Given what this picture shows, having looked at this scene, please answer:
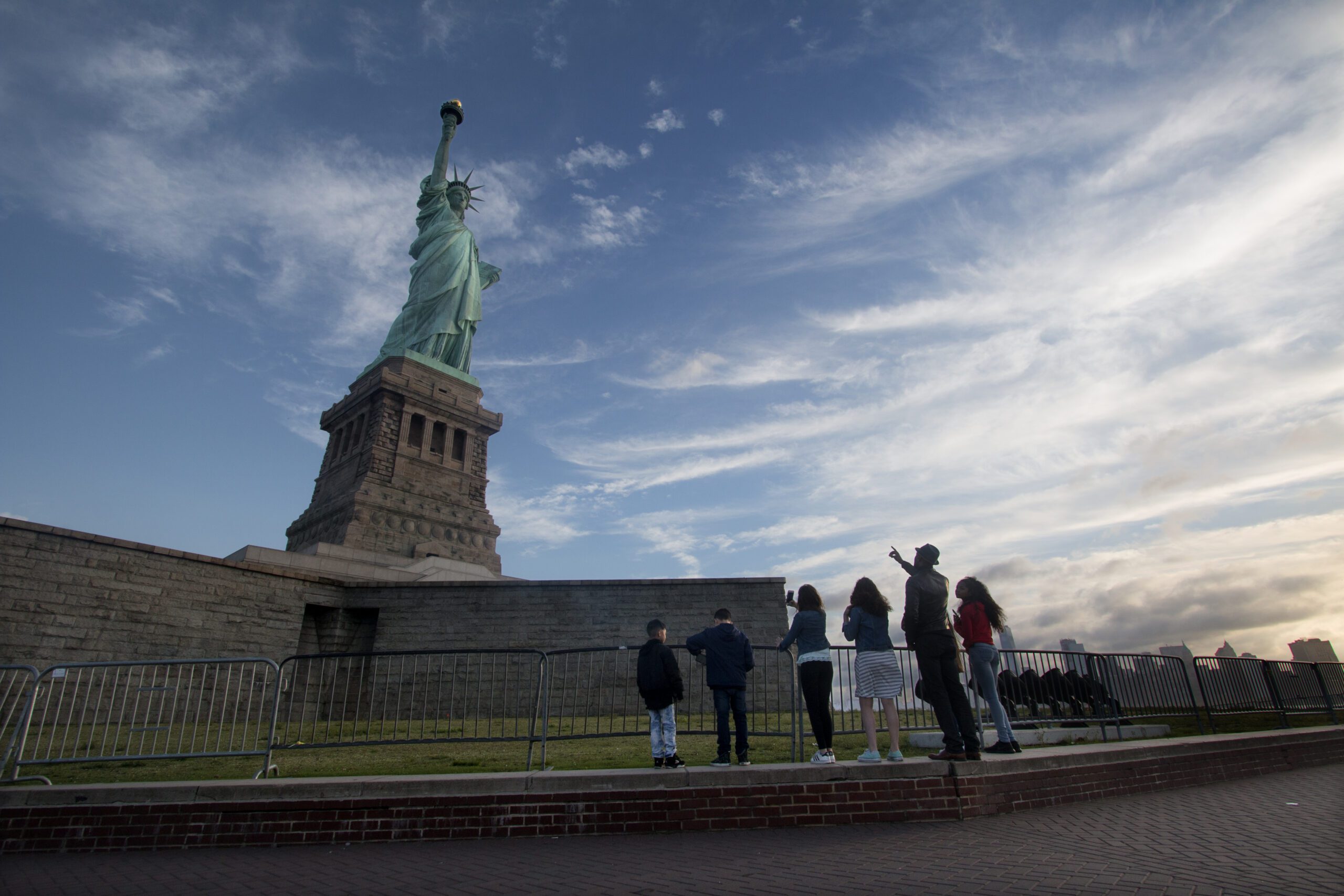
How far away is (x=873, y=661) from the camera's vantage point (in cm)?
642

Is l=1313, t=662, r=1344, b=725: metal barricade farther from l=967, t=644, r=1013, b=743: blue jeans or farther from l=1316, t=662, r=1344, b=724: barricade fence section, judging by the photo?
l=967, t=644, r=1013, b=743: blue jeans

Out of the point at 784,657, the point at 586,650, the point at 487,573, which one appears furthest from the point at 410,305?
the point at 586,650

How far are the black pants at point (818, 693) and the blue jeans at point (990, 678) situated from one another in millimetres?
1659

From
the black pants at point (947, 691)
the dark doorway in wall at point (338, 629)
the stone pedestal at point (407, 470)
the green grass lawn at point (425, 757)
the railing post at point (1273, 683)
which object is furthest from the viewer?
the stone pedestal at point (407, 470)

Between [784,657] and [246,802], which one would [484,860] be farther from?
[784,657]

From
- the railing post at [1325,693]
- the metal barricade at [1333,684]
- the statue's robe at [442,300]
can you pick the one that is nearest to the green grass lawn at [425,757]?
the railing post at [1325,693]

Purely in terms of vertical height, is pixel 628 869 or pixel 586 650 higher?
pixel 586 650

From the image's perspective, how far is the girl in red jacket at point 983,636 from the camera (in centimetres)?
690

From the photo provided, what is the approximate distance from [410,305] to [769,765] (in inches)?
1245

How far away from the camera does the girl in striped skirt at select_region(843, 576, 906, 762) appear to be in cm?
626

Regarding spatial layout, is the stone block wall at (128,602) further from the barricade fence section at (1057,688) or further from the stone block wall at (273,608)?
the barricade fence section at (1057,688)

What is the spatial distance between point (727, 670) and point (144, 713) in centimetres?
1067

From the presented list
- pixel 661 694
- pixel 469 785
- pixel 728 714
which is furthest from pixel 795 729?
pixel 469 785

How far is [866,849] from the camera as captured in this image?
477cm
